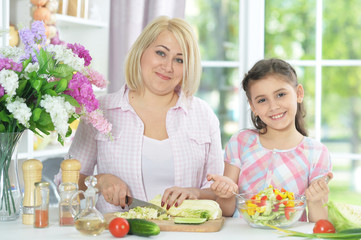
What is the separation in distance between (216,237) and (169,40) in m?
1.07

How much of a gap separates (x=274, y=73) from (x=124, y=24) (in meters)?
1.45

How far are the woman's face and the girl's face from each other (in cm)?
37

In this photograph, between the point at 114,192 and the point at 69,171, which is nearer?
the point at 69,171

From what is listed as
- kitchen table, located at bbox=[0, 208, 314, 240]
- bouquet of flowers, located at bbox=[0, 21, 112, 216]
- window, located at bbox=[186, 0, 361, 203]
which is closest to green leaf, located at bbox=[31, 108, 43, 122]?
bouquet of flowers, located at bbox=[0, 21, 112, 216]

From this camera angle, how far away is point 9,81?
166cm

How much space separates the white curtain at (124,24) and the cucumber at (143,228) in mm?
1885

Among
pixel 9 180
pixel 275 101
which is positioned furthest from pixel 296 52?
pixel 9 180

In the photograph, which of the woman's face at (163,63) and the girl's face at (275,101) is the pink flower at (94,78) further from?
the girl's face at (275,101)

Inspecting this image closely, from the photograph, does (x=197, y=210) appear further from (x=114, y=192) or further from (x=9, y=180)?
(x=9, y=180)

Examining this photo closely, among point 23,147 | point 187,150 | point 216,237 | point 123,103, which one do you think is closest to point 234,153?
point 187,150

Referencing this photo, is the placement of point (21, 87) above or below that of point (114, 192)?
above

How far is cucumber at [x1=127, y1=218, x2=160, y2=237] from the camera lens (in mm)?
1615

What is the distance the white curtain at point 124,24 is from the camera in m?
3.41

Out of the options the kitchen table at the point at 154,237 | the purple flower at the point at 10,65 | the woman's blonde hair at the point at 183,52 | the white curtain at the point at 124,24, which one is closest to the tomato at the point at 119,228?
the kitchen table at the point at 154,237
